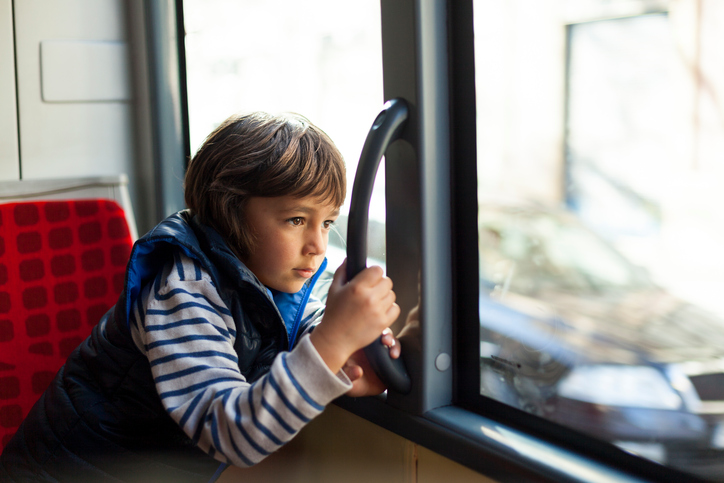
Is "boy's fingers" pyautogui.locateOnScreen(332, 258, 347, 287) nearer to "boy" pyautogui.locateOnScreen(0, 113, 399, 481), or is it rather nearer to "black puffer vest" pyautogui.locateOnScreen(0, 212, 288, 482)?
"boy" pyautogui.locateOnScreen(0, 113, 399, 481)

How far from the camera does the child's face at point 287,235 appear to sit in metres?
0.87

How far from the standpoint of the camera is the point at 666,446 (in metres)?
0.62

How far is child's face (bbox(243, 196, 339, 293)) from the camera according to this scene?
873 millimetres

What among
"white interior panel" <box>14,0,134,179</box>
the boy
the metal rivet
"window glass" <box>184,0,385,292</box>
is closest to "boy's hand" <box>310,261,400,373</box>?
the boy

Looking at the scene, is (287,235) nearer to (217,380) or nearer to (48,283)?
(217,380)

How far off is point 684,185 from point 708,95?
0.09 metres

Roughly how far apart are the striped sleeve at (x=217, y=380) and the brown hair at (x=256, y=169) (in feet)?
0.41

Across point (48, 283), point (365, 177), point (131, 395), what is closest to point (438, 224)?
point (365, 177)

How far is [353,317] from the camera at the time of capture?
2.29 ft

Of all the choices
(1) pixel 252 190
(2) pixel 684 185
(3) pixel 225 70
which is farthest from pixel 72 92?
(2) pixel 684 185

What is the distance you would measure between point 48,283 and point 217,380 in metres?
0.85

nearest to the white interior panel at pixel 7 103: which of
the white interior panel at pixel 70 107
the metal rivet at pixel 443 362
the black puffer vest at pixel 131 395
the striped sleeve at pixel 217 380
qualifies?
the white interior panel at pixel 70 107

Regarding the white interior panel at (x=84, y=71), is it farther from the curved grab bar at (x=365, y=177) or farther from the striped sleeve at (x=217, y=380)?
the curved grab bar at (x=365, y=177)

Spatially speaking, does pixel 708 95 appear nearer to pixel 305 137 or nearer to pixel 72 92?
pixel 305 137
